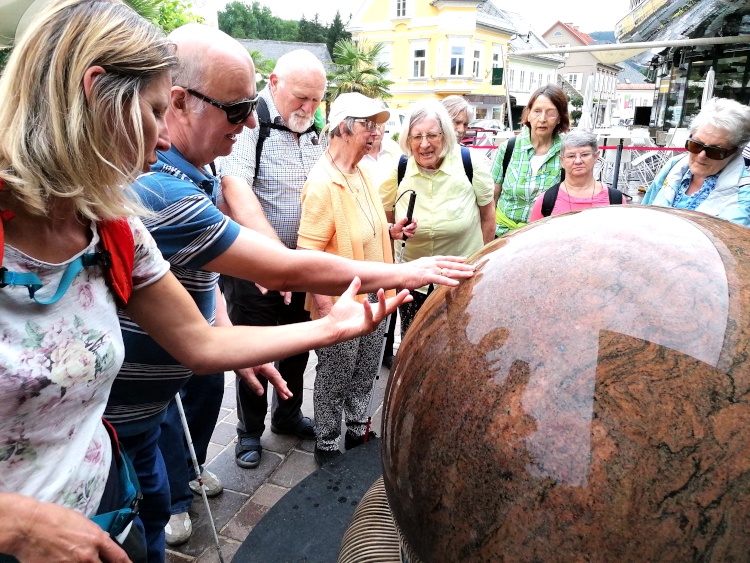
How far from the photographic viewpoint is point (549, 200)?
4.12m

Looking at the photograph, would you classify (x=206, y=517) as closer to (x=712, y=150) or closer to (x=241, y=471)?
(x=241, y=471)

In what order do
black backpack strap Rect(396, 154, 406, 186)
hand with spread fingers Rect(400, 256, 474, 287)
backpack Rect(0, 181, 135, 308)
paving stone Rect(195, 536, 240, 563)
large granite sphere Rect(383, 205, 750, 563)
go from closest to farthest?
1. large granite sphere Rect(383, 205, 750, 563)
2. backpack Rect(0, 181, 135, 308)
3. hand with spread fingers Rect(400, 256, 474, 287)
4. paving stone Rect(195, 536, 240, 563)
5. black backpack strap Rect(396, 154, 406, 186)

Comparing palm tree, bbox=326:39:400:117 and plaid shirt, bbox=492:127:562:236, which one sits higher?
palm tree, bbox=326:39:400:117

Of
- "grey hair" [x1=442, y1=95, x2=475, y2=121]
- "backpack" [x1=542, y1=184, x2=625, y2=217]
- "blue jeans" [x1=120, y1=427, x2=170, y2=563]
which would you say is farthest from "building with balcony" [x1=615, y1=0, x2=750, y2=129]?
"blue jeans" [x1=120, y1=427, x2=170, y2=563]

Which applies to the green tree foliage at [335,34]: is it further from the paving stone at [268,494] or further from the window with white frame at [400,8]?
the paving stone at [268,494]

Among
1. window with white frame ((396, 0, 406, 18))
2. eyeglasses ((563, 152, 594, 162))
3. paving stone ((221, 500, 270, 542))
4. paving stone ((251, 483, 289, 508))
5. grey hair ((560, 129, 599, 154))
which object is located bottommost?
paving stone ((251, 483, 289, 508))

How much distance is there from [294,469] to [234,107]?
2.41 meters

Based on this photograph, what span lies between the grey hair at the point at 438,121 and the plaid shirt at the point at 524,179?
0.81 m

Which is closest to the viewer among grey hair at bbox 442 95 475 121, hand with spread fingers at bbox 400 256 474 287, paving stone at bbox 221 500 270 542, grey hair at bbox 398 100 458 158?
hand with spread fingers at bbox 400 256 474 287

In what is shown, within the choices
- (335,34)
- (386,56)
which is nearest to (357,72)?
(386,56)

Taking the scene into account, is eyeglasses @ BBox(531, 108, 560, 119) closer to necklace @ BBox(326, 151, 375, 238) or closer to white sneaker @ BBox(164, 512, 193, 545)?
necklace @ BBox(326, 151, 375, 238)

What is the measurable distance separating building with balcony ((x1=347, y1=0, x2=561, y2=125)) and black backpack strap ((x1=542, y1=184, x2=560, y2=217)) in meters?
38.7

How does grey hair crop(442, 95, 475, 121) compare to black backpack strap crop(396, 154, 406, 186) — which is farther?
grey hair crop(442, 95, 475, 121)

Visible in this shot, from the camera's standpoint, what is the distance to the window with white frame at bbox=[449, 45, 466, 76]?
42250mm
